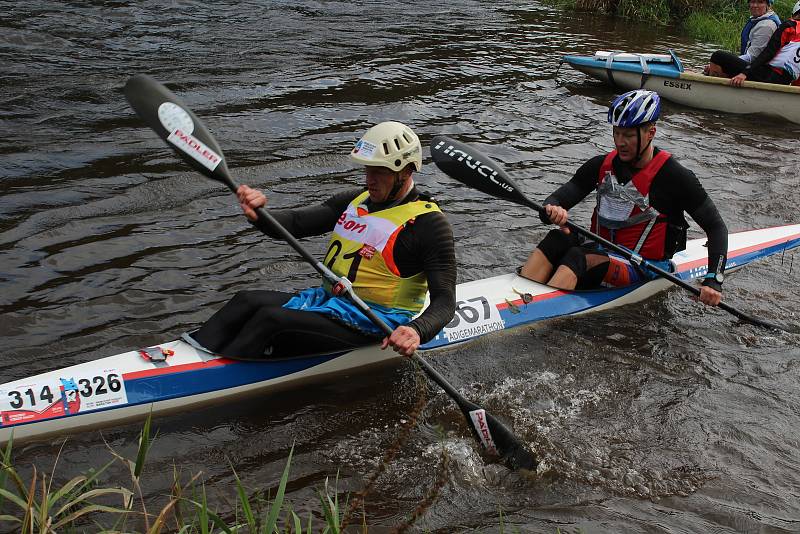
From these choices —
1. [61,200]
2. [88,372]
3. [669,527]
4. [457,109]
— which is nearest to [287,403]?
[88,372]

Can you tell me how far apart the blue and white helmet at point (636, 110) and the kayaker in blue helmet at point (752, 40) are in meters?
6.37

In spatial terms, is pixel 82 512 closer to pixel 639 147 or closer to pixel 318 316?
pixel 318 316

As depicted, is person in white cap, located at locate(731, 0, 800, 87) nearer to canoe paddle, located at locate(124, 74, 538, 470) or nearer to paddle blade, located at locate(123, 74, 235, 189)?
canoe paddle, located at locate(124, 74, 538, 470)

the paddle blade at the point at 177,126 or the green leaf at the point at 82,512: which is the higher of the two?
the paddle blade at the point at 177,126

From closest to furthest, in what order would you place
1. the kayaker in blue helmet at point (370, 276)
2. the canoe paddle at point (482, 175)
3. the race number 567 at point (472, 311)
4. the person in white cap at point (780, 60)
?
the kayaker in blue helmet at point (370, 276) → the race number 567 at point (472, 311) → the canoe paddle at point (482, 175) → the person in white cap at point (780, 60)

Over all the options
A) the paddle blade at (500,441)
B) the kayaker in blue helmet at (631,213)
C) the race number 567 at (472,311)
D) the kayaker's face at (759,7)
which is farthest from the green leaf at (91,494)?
the kayaker's face at (759,7)

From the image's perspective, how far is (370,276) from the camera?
15.8 ft

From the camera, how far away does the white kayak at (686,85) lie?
11.3m

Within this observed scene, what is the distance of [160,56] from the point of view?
37.9ft

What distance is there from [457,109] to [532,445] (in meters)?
6.76

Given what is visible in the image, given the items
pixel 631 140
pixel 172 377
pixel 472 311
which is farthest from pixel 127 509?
pixel 631 140

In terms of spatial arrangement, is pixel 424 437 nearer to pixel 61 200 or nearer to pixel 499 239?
pixel 499 239

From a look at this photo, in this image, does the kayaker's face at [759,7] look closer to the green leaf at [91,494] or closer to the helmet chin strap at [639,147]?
the helmet chin strap at [639,147]

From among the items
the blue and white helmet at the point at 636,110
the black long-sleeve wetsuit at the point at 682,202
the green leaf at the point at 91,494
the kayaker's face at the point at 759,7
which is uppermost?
the kayaker's face at the point at 759,7
